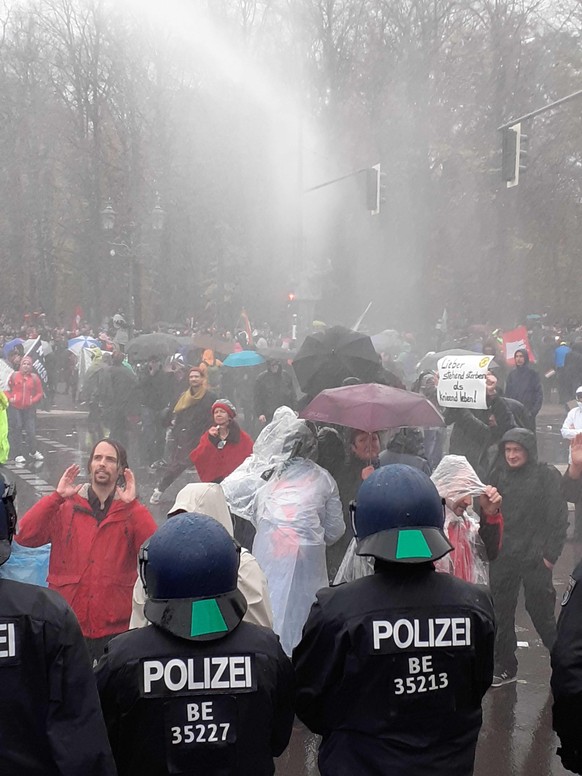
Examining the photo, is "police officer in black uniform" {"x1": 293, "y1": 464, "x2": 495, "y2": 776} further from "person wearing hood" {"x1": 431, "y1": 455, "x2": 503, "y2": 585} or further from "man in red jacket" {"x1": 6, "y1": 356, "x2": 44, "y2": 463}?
"man in red jacket" {"x1": 6, "y1": 356, "x2": 44, "y2": 463}

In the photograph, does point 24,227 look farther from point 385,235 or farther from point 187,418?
point 187,418

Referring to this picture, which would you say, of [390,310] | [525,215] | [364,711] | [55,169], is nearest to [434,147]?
[525,215]

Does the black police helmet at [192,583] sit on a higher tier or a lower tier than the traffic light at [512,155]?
lower

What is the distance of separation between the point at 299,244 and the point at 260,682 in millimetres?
27959

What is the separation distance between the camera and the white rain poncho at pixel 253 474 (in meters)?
5.58

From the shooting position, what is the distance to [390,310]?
38.5m

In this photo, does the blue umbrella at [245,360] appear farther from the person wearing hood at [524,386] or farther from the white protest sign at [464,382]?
the white protest sign at [464,382]

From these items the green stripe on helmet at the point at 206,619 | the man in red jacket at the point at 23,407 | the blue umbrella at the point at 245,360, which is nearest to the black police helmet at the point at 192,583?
the green stripe on helmet at the point at 206,619

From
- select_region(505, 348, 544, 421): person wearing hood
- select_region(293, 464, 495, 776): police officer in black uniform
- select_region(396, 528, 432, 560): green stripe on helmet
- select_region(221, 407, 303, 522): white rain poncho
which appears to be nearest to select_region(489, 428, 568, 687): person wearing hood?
select_region(221, 407, 303, 522): white rain poncho

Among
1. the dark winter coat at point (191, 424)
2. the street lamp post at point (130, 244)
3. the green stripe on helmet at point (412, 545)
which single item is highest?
the street lamp post at point (130, 244)

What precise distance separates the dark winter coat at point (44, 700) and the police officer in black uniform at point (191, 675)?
0.11 metres

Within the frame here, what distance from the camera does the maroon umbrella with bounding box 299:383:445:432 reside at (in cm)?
627

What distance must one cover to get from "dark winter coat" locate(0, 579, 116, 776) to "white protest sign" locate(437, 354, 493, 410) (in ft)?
20.5

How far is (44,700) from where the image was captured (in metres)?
2.53
